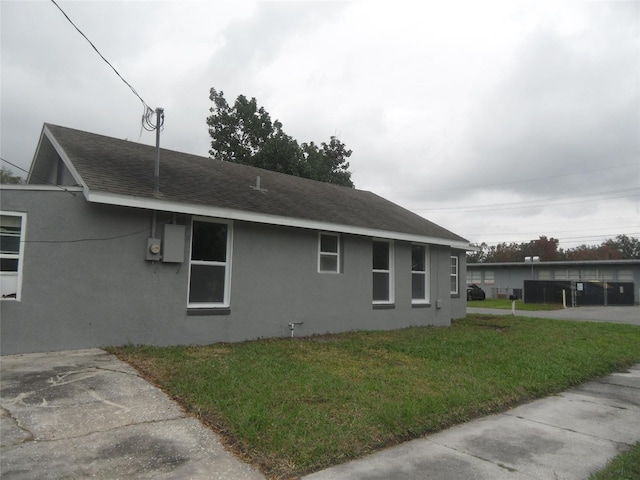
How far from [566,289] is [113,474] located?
3165 centimetres

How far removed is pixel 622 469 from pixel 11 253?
8139 mm

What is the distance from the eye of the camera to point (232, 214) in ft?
27.6

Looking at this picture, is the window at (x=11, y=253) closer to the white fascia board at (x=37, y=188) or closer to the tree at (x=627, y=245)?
the white fascia board at (x=37, y=188)

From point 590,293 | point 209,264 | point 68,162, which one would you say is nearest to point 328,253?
point 209,264

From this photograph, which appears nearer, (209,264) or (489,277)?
(209,264)

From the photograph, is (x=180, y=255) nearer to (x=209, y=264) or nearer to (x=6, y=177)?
(x=209, y=264)

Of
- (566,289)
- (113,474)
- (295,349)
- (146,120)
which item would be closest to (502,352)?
(295,349)

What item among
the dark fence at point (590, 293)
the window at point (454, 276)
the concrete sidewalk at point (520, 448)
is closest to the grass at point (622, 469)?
the concrete sidewalk at point (520, 448)

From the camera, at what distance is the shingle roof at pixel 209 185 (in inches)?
307

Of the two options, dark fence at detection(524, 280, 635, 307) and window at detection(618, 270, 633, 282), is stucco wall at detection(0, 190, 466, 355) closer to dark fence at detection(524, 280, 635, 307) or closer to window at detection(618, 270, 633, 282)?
dark fence at detection(524, 280, 635, 307)

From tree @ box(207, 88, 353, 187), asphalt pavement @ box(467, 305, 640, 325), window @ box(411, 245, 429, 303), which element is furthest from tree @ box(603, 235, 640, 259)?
window @ box(411, 245, 429, 303)

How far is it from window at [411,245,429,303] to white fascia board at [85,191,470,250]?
102 cm

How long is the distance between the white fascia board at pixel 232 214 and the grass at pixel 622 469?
6.75 metres

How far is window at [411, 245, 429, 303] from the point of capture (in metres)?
13.0
